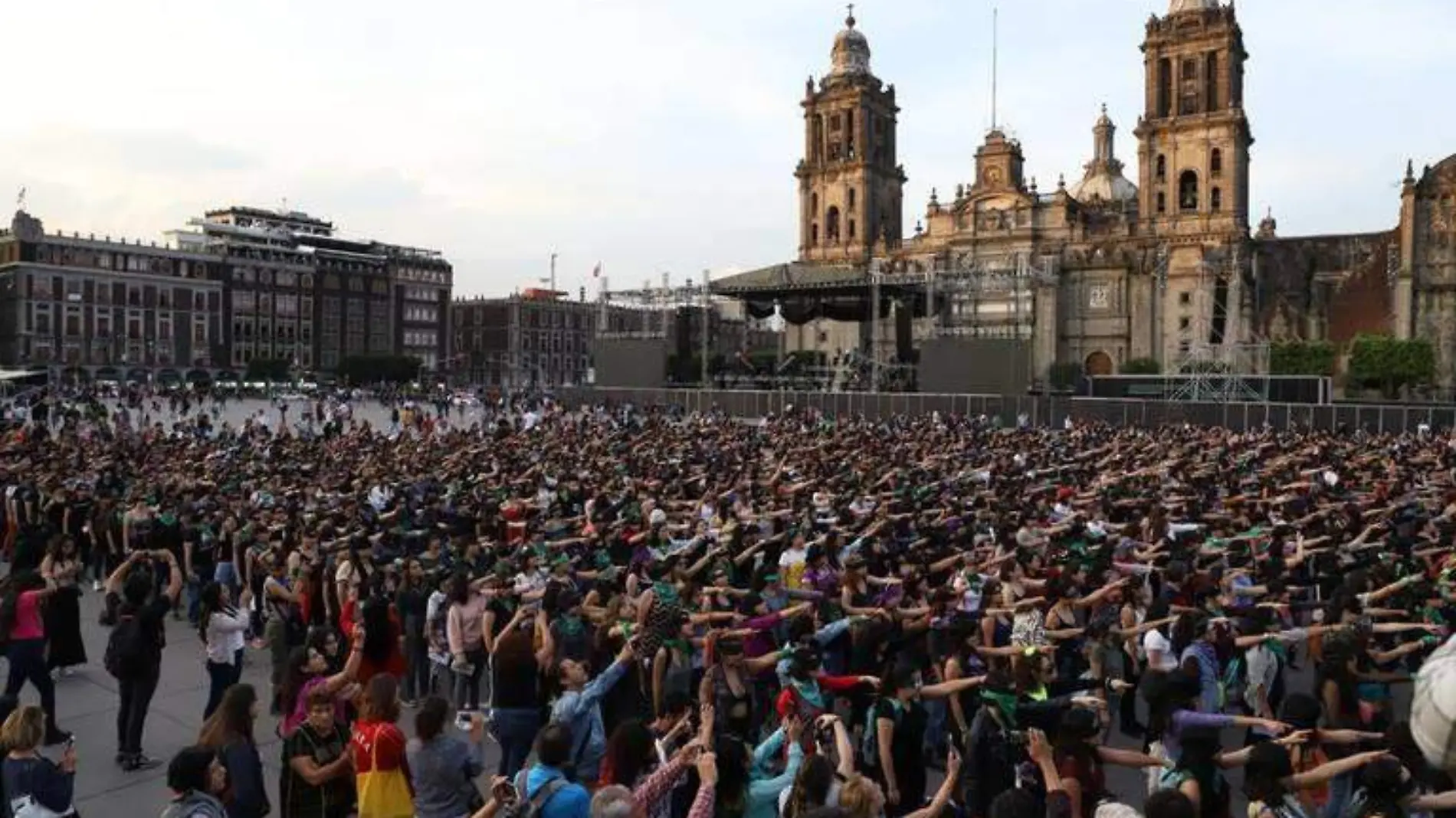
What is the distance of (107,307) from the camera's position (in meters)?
85.6

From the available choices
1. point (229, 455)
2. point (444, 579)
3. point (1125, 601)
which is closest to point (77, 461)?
point (229, 455)

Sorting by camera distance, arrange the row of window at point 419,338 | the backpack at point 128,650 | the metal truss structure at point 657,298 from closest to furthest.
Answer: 1. the backpack at point 128,650
2. the metal truss structure at point 657,298
3. the row of window at point 419,338

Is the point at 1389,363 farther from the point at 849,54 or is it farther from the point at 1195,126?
the point at 849,54

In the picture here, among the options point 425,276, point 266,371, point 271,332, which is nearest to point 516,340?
point 425,276

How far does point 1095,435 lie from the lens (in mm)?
27266

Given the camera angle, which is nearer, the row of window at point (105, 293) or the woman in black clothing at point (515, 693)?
the woman in black clothing at point (515, 693)

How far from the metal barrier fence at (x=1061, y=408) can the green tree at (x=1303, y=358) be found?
1894cm

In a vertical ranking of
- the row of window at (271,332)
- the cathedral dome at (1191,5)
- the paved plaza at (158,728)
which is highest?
the cathedral dome at (1191,5)

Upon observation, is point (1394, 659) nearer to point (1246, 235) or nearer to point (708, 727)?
point (708, 727)

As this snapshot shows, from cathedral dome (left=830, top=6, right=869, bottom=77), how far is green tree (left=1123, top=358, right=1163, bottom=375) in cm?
2986

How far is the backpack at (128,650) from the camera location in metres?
7.32

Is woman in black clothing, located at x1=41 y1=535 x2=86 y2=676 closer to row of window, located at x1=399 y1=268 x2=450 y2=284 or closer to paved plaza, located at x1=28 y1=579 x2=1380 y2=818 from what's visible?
paved plaza, located at x1=28 y1=579 x2=1380 y2=818

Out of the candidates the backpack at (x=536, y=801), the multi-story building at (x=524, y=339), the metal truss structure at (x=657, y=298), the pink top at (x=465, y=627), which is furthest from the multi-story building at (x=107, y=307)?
the backpack at (x=536, y=801)

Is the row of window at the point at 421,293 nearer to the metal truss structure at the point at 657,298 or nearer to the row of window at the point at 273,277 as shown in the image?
the row of window at the point at 273,277
